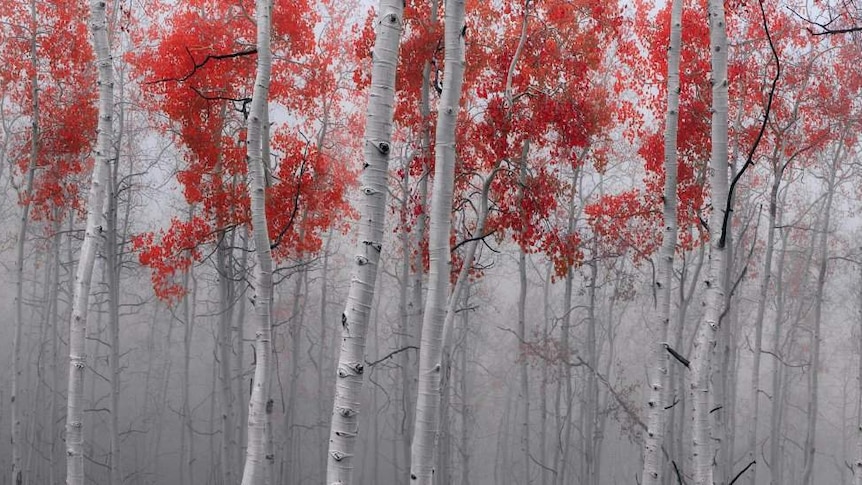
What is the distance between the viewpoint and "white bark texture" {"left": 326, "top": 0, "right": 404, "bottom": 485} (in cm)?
376

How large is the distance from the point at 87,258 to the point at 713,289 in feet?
18.8

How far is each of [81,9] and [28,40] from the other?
38.8 inches

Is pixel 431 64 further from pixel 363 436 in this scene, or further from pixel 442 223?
pixel 363 436

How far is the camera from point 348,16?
16.6 meters

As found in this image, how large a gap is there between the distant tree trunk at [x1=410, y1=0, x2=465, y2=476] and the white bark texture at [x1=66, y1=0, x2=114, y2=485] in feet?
12.4

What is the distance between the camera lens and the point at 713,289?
201 inches

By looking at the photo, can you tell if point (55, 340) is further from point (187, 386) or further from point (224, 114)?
point (224, 114)

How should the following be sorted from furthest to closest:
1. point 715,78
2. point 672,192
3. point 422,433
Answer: point 672,192 < point 715,78 < point 422,433

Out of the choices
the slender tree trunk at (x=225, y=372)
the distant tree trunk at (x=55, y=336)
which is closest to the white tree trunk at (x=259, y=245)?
the slender tree trunk at (x=225, y=372)

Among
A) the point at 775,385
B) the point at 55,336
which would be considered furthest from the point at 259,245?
the point at 775,385

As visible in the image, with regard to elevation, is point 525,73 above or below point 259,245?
above

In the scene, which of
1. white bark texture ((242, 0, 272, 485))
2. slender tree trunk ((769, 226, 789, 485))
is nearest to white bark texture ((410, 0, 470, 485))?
white bark texture ((242, 0, 272, 485))

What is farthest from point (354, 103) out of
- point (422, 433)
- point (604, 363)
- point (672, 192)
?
point (604, 363)

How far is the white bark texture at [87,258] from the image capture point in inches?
281
